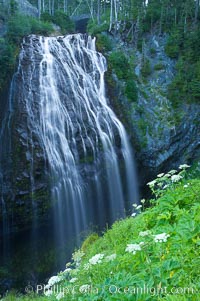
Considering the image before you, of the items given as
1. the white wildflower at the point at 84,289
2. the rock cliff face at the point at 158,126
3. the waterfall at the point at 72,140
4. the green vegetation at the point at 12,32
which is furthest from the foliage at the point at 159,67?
the white wildflower at the point at 84,289

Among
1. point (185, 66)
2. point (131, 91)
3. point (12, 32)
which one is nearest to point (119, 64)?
point (131, 91)

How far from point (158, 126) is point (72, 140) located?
5157 mm

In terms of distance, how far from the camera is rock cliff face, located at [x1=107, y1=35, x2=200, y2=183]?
15.6 meters

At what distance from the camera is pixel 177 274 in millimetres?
2482

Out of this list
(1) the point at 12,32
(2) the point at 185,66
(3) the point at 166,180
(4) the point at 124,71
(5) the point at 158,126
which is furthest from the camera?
(2) the point at 185,66

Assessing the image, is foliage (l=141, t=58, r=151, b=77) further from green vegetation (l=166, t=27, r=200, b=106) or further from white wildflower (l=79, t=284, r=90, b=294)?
white wildflower (l=79, t=284, r=90, b=294)

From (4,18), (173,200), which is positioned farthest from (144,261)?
(4,18)

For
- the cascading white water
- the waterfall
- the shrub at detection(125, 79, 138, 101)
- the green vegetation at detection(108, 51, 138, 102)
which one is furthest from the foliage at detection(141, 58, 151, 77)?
the waterfall

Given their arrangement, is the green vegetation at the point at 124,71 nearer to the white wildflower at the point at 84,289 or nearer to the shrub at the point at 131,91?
the shrub at the point at 131,91

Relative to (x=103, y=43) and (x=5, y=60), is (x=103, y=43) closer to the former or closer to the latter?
(x=103, y=43)

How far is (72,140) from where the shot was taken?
13438 millimetres

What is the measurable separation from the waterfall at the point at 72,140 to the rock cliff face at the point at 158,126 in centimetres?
102

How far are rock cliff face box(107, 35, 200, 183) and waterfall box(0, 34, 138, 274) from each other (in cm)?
102

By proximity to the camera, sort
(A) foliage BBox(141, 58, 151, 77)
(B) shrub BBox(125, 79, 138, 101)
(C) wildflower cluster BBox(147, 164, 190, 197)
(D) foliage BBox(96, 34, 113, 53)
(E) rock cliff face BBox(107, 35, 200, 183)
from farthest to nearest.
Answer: (D) foliage BBox(96, 34, 113, 53)
(A) foliage BBox(141, 58, 151, 77)
(B) shrub BBox(125, 79, 138, 101)
(E) rock cliff face BBox(107, 35, 200, 183)
(C) wildflower cluster BBox(147, 164, 190, 197)
